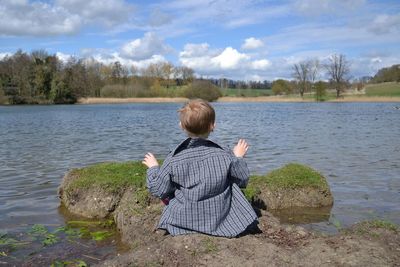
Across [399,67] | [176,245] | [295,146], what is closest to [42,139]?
[295,146]

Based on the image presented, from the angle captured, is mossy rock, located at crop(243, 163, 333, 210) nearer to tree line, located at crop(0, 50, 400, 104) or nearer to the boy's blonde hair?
the boy's blonde hair

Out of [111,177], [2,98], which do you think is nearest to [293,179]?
[111,177]

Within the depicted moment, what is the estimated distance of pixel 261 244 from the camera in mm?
4879

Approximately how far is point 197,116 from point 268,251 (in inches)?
66.2

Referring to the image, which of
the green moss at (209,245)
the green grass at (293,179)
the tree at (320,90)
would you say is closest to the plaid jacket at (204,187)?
the green moss at (209,245)

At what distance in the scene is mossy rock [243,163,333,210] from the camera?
8.90 meters

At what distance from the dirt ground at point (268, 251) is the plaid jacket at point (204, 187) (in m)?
0.17

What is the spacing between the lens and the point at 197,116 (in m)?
4.85

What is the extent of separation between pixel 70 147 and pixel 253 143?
28.4 ft

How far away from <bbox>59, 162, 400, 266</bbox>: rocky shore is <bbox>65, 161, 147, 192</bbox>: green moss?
0.9 inches

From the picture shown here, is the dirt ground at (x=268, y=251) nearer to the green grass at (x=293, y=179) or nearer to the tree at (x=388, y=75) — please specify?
the green grass at (x=293, y=179)

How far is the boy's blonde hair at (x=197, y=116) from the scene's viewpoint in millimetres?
4820

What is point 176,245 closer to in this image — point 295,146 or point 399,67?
point 295,146

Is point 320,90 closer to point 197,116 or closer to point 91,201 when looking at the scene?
point 91,201
